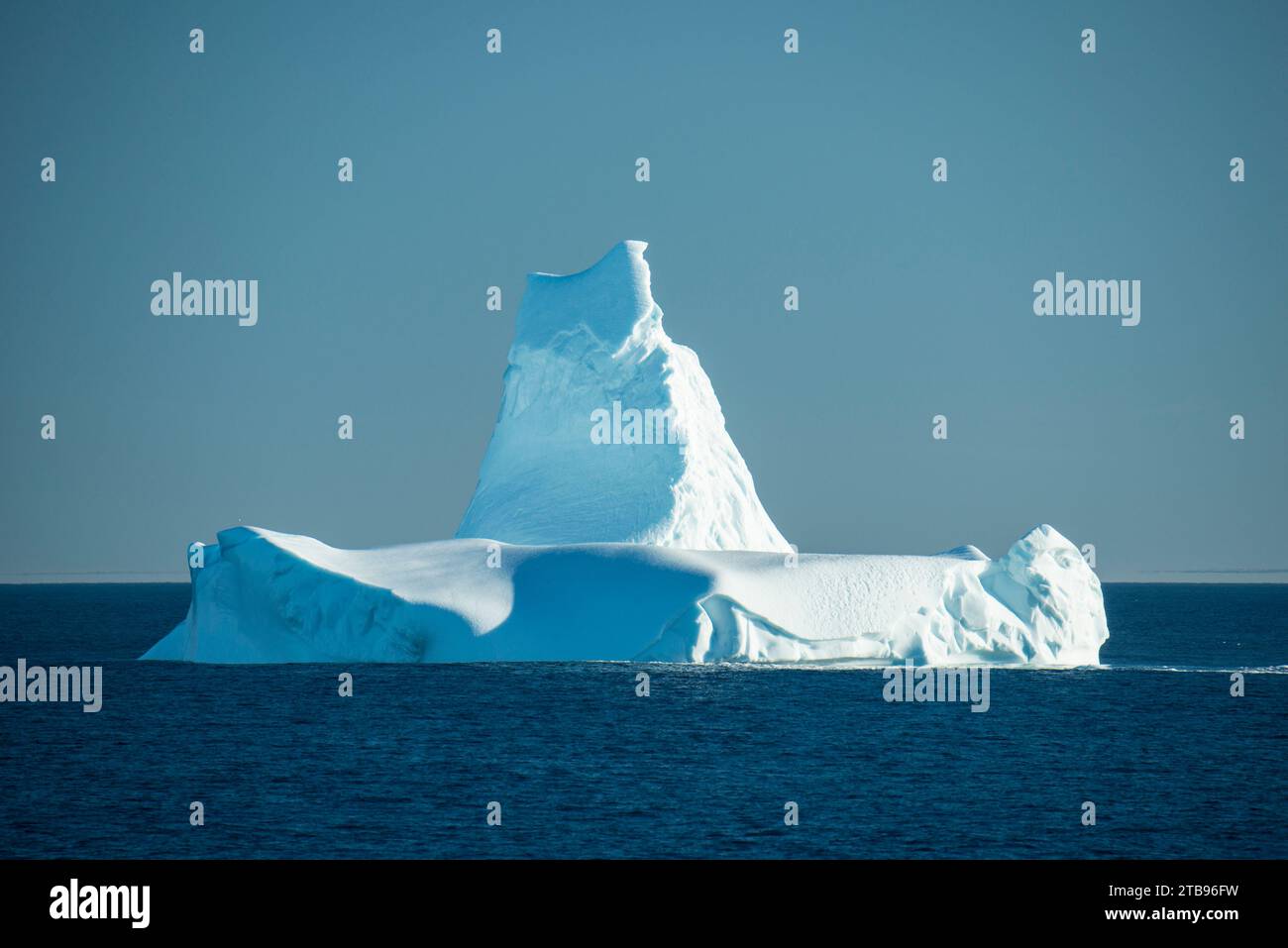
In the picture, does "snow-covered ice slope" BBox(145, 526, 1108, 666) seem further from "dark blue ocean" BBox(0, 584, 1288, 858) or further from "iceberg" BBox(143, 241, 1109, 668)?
"dark blue ocean" BBox(0, 584, 1288, 858)

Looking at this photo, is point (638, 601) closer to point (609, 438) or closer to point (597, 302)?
point (609, 438)

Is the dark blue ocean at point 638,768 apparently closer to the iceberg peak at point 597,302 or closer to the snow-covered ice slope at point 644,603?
the snow-covered ice slope at point 644,603

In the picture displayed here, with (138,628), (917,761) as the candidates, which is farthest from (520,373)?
(138,628)

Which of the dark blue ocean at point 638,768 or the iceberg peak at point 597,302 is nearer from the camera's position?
the dark blue ocean at point 638,768

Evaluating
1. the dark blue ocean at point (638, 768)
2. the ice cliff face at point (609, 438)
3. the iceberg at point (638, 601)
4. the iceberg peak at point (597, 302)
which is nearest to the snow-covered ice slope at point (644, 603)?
the iceberg at point (638, 601)

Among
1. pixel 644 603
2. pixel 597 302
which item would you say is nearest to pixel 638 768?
pixel 644 603

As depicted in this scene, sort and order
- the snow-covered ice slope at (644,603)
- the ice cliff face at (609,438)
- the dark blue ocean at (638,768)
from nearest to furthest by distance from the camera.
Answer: the dark blue ocean at (638,768), the snow-covered ice slope at (644,603), the ice cliff face at (609,438)

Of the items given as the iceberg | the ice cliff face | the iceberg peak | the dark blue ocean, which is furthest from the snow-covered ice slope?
the iceberg peak
